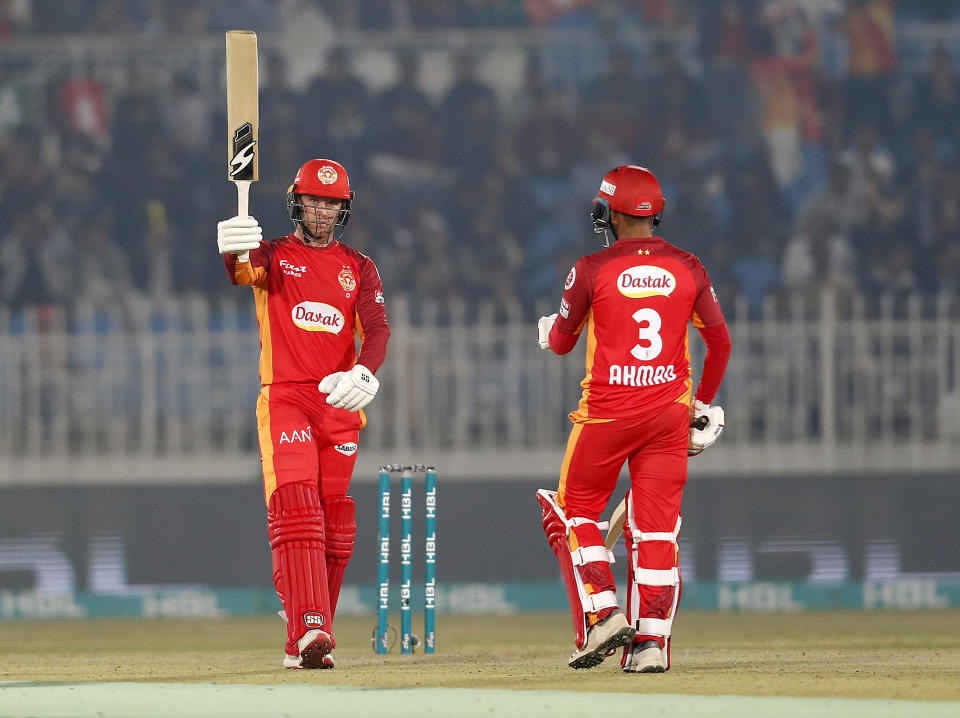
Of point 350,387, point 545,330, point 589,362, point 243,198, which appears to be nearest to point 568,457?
point 589,362

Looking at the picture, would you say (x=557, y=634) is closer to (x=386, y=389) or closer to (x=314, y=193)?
(x=386, y=389)

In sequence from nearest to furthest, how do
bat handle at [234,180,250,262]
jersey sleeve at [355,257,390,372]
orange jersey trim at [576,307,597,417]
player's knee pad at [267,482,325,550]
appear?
orange jersey trim at [576,307,597,417]
bat handle at [234,180,250,262]
player's knee pad at [267,482,325,550]
jersey sleeve at [355,257,390,372]

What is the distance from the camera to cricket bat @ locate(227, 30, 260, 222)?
6164 mm

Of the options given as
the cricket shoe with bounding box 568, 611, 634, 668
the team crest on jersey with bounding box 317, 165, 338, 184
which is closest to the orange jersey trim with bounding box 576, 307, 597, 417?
the cricket shoe with bounding box 568, 611, 634, 668

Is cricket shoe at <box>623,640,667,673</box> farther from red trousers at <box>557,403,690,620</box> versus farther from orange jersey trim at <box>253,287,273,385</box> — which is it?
orange jersey trim at <box>253,287,273,385</box>

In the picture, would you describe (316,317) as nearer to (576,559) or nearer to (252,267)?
(252,267)

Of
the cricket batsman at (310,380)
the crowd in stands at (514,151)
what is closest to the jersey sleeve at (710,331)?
the cricket batsman at (310,380)

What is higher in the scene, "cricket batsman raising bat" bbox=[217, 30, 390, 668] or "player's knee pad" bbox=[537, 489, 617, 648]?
"cricket batsman raising bat" bbox=[217, 30, 390, 668]

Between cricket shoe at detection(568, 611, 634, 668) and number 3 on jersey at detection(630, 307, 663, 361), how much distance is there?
2.92 feet

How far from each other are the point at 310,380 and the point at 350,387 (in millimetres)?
276

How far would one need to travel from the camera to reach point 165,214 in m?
15.4

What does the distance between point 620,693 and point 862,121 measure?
12.1 metres

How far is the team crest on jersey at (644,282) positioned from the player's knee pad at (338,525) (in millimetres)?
1407

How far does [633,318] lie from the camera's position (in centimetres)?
580
